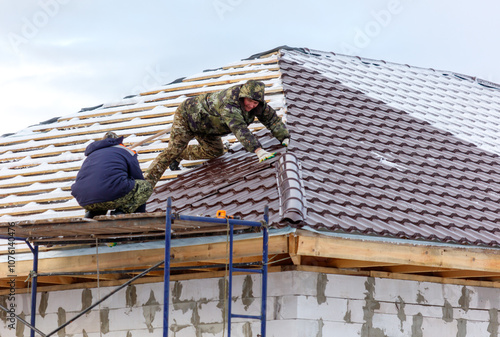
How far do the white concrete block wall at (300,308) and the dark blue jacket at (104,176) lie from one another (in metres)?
1.43

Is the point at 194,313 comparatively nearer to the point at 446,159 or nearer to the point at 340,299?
the point at 340,299

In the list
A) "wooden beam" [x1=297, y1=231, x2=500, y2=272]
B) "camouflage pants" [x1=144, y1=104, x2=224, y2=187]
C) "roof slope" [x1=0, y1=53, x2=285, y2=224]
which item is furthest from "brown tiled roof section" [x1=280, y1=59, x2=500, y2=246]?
"camouflage pants" [x1=144, y1=104, x2=224, y2=187]

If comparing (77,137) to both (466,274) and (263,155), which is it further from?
(466,274)

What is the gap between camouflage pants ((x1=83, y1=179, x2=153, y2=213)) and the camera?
7.44 metres

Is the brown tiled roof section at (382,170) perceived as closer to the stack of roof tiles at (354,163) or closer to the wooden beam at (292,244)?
the stack of roof tiles at (354,163)

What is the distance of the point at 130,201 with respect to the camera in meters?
7.50

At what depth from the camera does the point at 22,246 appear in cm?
866

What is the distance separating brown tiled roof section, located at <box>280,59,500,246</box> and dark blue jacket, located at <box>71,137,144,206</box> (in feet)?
5.87

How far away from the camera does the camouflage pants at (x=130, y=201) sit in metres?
7.44

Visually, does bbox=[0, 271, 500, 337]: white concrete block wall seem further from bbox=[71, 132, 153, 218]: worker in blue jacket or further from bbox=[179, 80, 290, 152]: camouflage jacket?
bbox=[179, 80, 290, 152]: camouflage jacket

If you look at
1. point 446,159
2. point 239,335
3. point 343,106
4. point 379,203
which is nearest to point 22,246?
point 239,335

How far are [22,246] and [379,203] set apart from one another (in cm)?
399

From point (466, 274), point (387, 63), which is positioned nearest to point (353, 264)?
point (466, 274)

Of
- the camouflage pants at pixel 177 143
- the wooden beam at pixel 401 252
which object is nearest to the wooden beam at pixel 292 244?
the wooden beam at pixel 401 252
